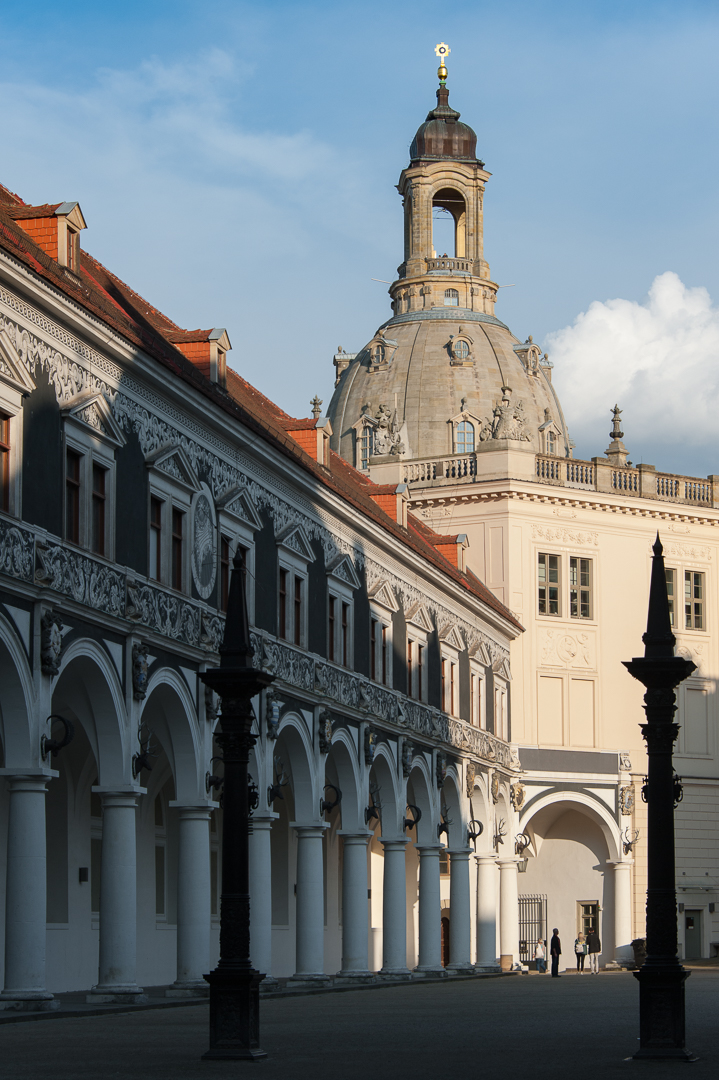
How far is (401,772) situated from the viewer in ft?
131

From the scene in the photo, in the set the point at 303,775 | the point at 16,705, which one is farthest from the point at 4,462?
the point at 303,775

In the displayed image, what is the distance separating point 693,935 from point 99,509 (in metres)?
38.2

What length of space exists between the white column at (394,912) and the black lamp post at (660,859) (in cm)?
2280

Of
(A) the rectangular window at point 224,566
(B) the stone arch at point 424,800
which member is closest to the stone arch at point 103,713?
(A) the rectangular window at point 224,566

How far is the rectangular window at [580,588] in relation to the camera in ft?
186

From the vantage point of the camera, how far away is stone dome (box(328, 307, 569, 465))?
82.9 m

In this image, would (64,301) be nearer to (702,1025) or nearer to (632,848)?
(702,1025)

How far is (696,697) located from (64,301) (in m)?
40.0

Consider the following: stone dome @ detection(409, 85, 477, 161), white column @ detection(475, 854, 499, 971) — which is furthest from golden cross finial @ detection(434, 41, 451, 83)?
white column @ detection(475, 854, 499, 971)

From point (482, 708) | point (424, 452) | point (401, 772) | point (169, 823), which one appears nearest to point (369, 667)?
point (401, 772)

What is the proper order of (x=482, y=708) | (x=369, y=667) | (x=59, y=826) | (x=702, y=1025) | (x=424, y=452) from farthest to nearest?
(x=424, y=452) → (x=482, y=708) → (x=369, y=667) → (x=59, y=826) → (x=702, y=1025)

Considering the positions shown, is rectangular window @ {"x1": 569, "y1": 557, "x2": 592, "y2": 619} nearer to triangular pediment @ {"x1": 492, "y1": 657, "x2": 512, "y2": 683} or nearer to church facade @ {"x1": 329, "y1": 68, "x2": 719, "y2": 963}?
church facade @ {"x1": 329, "y1": 68, "x2": 719, "y2": 963}

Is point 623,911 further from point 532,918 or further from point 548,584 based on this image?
point 548,584

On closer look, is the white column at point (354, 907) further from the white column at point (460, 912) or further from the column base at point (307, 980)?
the white column at point (460, 912)
